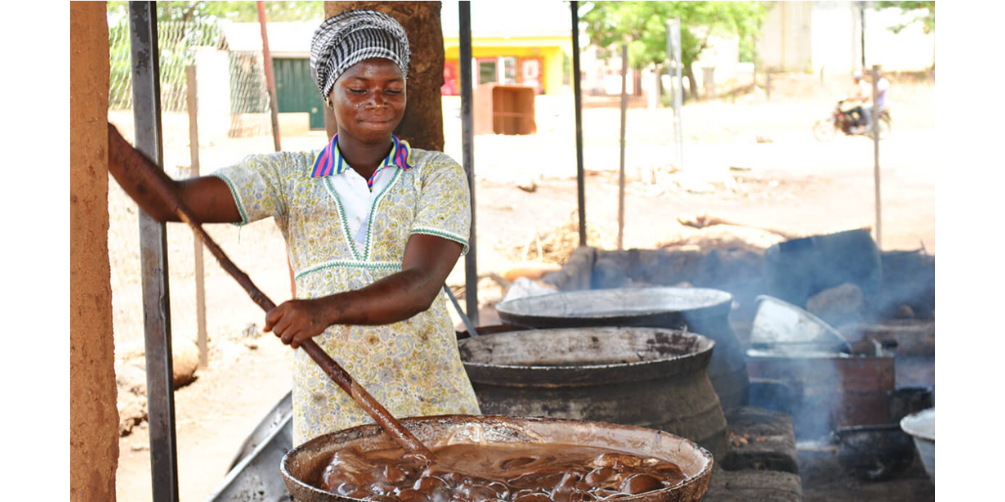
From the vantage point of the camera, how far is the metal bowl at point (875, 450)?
16.3 feet

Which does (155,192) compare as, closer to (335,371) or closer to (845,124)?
(335,371)

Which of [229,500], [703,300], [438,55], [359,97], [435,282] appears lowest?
[229,500]

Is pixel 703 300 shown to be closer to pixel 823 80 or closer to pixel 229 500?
pixel 229 500

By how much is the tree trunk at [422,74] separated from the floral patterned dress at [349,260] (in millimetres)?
1729

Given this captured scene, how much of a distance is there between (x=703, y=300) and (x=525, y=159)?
13627 mm

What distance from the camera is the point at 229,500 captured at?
3869 millimetres

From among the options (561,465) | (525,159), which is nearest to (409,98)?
(561,465)

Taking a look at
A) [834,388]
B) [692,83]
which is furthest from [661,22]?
[834,388]

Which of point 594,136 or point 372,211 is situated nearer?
point 372,211

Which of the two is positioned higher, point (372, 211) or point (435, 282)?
point (372, 211)

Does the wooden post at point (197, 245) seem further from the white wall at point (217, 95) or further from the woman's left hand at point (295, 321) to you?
the woman's left hand at point (295, 321)

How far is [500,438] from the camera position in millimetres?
2047

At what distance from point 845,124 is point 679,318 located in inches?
625

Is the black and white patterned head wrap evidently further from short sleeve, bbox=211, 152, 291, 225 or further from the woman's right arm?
the woman's right arm
